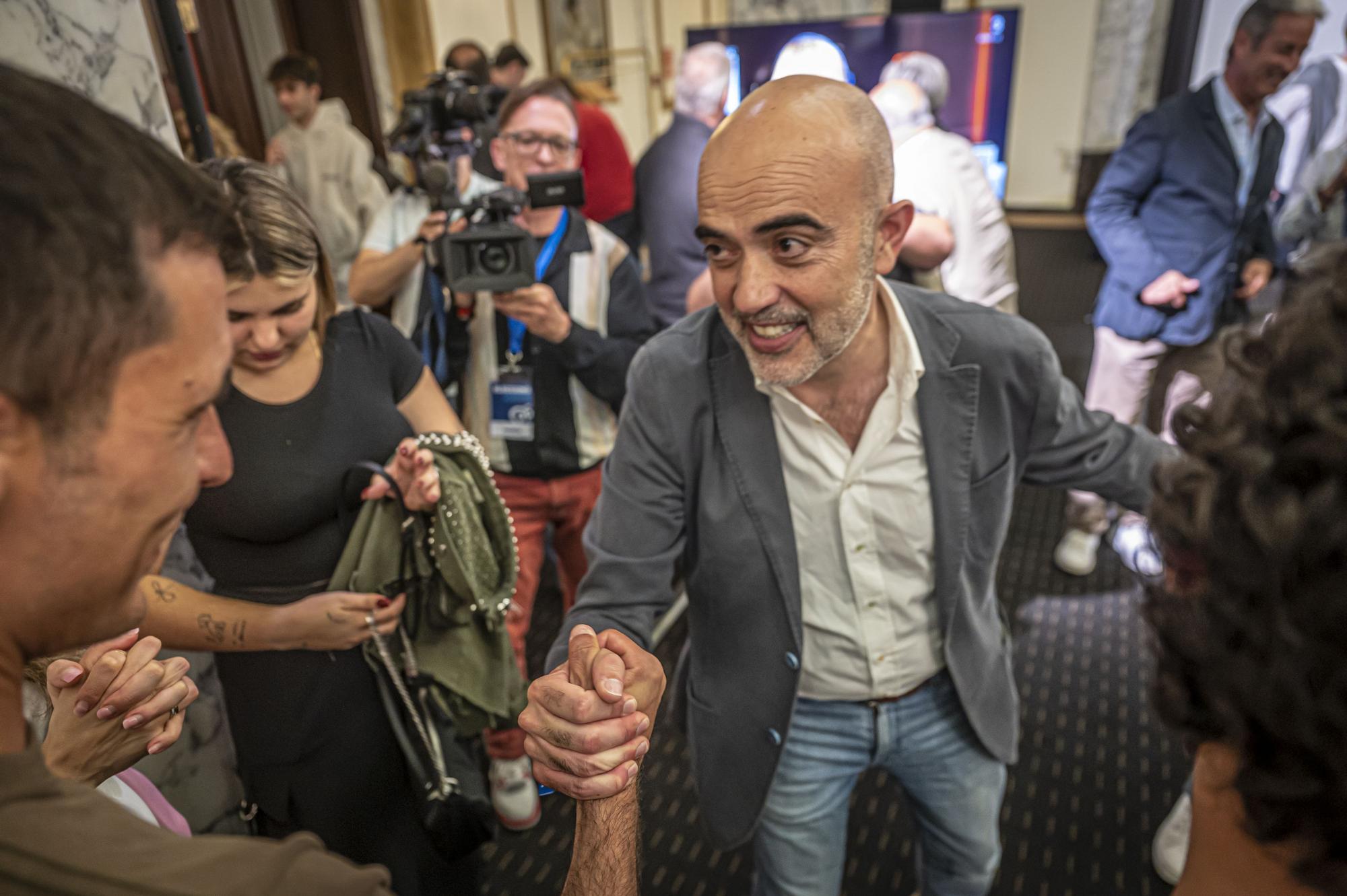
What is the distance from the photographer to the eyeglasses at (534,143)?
2.40 metres

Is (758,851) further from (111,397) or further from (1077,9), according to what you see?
(1077,9)

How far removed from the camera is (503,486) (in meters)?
2.32

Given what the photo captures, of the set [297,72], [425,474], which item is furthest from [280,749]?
[297,72]

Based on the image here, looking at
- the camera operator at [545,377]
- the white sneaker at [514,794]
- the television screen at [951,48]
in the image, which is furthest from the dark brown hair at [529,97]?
the television screen at [951,48]

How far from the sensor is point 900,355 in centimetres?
148

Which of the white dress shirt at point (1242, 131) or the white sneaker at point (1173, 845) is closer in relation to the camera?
the white sneaker at point (1173, 845)

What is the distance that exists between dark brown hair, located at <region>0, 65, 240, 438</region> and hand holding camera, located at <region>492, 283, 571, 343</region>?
1433mm

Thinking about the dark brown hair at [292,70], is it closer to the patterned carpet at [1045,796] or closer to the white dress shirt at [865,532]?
the patterned carpet at [1045,796]

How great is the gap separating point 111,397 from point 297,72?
3926mm

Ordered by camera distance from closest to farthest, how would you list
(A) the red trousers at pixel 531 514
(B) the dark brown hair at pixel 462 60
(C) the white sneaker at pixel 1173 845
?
(C) the white sneaker at pixel 1173 845, (A) the red trousers at pixel 531 514, (B) the dark brown hair at pixel 462 60

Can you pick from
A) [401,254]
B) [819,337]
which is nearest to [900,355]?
[819,337]

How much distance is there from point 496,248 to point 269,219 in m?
0.64

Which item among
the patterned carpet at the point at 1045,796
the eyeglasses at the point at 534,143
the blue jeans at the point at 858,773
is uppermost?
the eyeglasses at the point at 534,143

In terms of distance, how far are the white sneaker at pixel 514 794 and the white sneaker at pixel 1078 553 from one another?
7.68 ft
